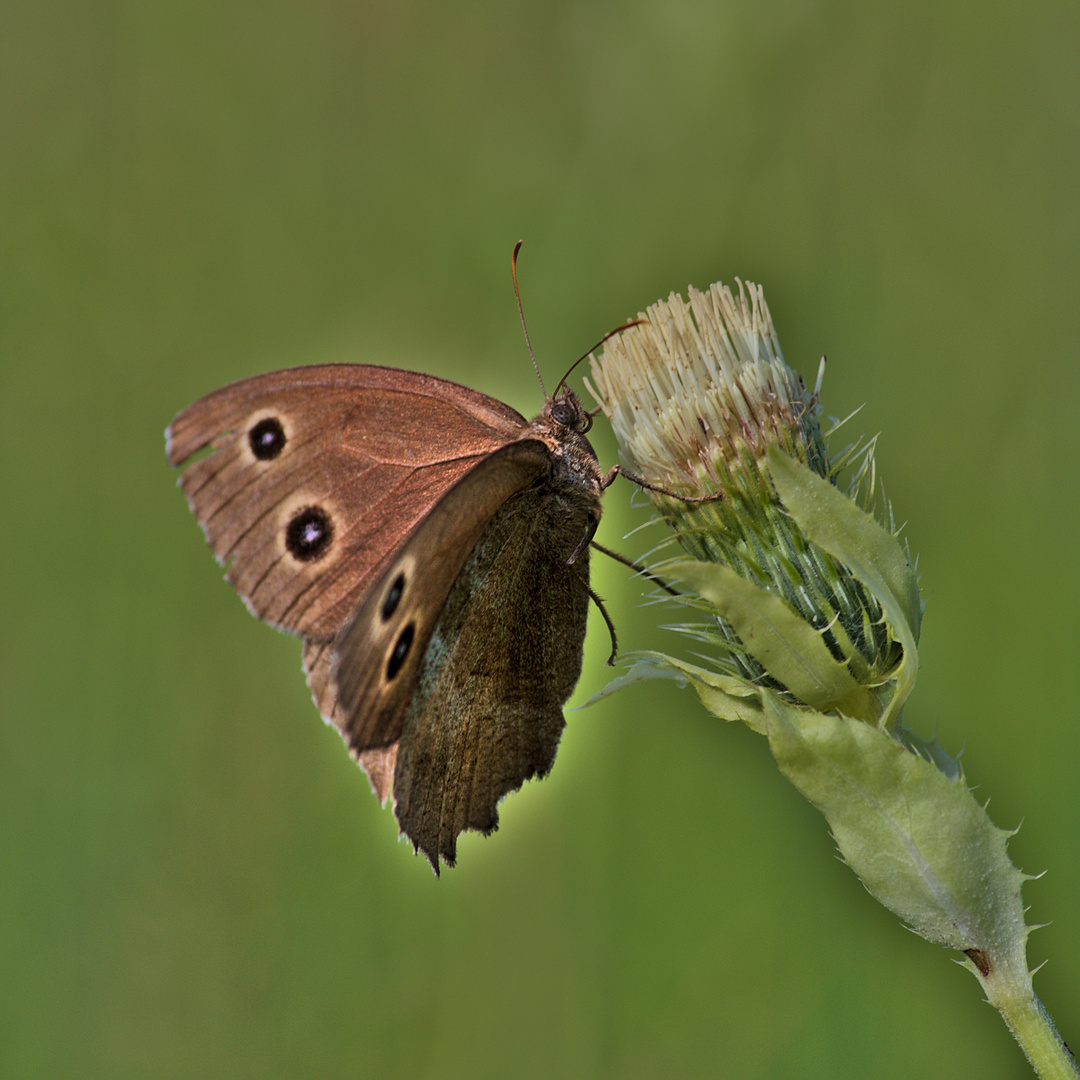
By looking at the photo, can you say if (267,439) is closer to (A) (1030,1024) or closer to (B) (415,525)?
(B) (415,525)

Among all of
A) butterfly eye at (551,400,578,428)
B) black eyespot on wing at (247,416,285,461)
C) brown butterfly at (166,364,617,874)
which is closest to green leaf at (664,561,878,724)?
brown butterfly at (166,364,617,874)

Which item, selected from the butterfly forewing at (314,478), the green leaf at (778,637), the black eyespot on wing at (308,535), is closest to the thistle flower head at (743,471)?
the green leaf at (778,637)

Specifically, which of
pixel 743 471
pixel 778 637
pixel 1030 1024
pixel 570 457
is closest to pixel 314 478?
pixel 570 457

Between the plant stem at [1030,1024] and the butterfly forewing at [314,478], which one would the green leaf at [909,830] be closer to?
the plant stem at [1030,1024]

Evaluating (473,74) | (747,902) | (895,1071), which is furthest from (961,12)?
(895,1071)

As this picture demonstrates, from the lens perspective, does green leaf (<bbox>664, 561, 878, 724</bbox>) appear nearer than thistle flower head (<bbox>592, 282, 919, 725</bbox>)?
Yes

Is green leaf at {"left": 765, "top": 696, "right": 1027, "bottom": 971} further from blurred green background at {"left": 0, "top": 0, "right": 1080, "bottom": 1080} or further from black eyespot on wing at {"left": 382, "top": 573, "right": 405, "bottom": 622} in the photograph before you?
blurred green background at {"left": 0, "top": 0, "right": 1080, "bottom": 1080}
